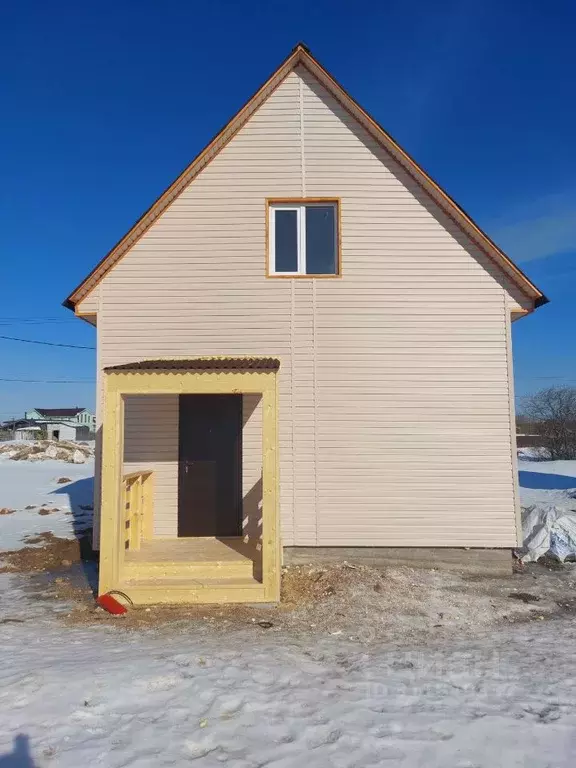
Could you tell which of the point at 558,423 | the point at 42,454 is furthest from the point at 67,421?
the point at 558,423

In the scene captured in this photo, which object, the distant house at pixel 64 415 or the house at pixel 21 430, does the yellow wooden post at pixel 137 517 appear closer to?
the house at pixel 21 430

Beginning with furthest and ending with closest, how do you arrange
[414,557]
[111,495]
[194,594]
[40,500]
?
[40,500]
[414,557]
[111,495]
[194,594]


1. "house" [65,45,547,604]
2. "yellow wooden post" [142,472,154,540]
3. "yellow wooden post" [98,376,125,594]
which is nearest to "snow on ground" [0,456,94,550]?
"yellow wooden post" [142,472,154,540]

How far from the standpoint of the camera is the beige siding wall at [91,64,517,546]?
8.41m

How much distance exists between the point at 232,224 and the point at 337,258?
176 centimetres

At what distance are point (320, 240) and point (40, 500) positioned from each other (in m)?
11.6

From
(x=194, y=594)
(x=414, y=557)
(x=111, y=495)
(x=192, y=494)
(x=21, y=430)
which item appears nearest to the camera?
(x=194, y=594)

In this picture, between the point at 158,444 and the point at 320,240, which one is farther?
the point at 320,240

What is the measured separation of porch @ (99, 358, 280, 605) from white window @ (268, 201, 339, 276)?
2.07 m

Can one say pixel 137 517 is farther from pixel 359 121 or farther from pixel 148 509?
pixel 359 121

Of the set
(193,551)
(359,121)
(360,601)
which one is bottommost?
(360,601)

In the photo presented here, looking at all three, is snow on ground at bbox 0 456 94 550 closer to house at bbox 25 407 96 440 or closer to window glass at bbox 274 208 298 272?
window glass at bbox 274 208 298 272

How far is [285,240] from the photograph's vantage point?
895 cm

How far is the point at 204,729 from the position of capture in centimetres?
377
